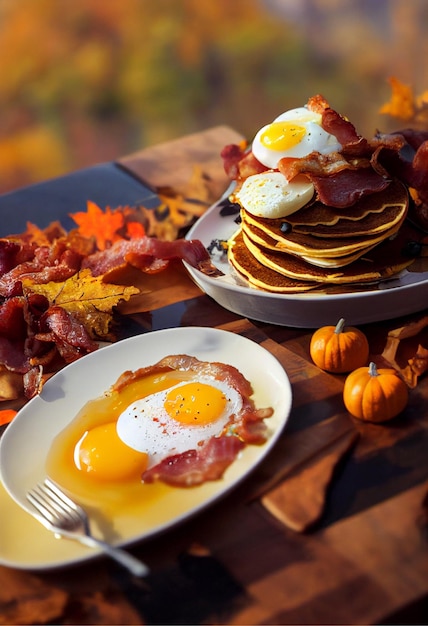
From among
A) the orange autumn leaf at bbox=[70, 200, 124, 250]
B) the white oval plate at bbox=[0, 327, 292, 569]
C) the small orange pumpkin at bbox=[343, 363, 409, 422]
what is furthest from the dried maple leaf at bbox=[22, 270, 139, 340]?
the small orange pumpkin at bbox=[343, 363, 409, 422]

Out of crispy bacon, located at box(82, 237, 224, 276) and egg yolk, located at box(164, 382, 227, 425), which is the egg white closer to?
egg yolk, located at box(164, 382, 227, 425)

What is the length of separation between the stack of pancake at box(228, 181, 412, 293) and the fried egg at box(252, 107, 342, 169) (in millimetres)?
230

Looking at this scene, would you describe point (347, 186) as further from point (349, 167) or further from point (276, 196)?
point (276, 196)

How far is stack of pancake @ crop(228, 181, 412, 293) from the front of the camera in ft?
6.76

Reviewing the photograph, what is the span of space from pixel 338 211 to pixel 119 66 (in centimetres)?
405

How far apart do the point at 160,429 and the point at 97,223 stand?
1202mm

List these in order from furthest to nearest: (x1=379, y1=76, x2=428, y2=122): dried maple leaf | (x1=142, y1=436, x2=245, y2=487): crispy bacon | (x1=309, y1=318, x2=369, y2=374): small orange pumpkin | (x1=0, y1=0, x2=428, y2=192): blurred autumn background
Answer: (x1=0, y1=0, x2=428, y2=192): blurred autumn background, (x1=379, y1=76, x2=428, y2=122): dried maple leaf, (x1=309, y1=318, x2=369, y2=374): small orange pumpkin, (x1=142, y1=436, x2=245, y2=487): crispy bacon

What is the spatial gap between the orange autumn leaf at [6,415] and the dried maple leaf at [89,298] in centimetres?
34

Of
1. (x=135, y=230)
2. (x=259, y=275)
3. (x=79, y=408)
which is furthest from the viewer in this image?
(x=135, y=230)

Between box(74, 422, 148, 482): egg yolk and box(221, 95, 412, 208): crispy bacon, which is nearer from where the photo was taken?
box(74, 422, 148, 482): egg yolk

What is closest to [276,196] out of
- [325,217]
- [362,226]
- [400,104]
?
[325,217]

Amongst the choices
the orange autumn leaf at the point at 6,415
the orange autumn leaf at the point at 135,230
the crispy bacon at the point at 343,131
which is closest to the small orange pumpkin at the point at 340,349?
the crispy bacon at the point at 343,131

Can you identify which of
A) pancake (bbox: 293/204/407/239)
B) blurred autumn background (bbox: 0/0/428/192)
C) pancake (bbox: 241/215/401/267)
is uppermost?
pancake (bbox: 293/204/407/239)

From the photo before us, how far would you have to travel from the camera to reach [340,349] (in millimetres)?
1925
